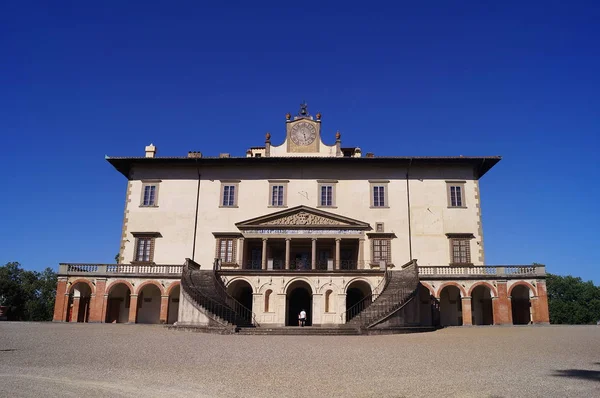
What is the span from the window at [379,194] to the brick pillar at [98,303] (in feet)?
63.7

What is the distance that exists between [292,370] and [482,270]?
84.7 feet

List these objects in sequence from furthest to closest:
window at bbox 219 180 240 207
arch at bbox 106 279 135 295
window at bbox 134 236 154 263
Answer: window at bbox 219 180 240 207 < window at bbox 134 236 154 263 < arch at bbox 106 279 135 295

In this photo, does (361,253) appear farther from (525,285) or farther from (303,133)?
(525,285)

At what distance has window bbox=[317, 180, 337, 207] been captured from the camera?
36987 millimetres

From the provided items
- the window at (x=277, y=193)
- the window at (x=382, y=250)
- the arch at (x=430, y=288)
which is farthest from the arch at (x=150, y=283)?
the arch at (x=430, y=288)

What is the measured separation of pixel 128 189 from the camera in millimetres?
38000

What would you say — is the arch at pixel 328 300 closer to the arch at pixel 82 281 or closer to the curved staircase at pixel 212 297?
the curved staircase at pixel 212 297

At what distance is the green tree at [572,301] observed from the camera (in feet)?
279

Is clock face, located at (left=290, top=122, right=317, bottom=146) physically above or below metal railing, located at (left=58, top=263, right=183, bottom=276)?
above

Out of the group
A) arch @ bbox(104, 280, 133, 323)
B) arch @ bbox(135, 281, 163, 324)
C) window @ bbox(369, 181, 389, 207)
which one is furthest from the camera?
window @ bbox(369, 181, 389, 207)

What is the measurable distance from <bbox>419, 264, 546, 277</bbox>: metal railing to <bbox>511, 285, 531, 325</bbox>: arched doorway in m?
1.54

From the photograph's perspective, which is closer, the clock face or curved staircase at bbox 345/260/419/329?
curved staircase at bbox 345/260/419/329

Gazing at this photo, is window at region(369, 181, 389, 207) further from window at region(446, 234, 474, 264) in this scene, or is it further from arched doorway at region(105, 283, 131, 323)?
arched doorway at region(105, 283, 131, 323)

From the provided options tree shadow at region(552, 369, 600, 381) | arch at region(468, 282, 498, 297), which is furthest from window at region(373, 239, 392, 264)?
tree shadow at region(552, 369, 600, 381)
